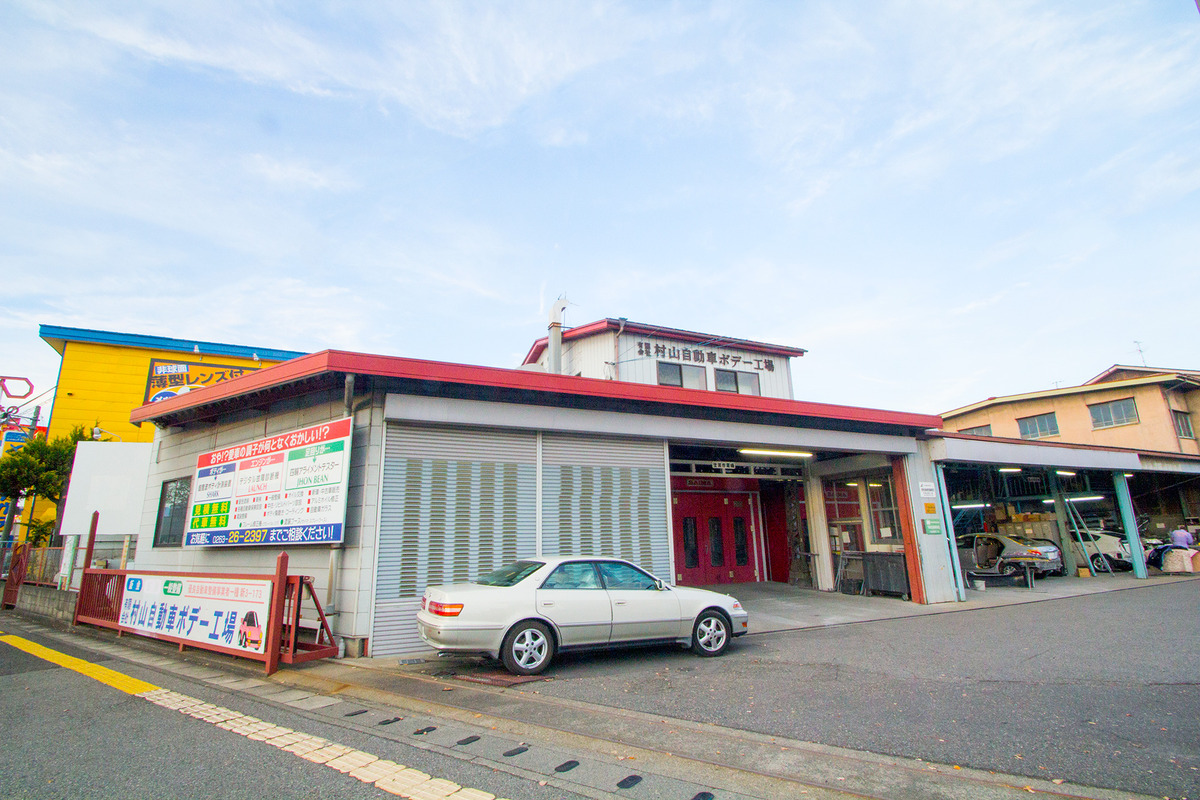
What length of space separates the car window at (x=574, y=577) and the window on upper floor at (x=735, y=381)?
462 inches

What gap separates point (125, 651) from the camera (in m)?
9.03

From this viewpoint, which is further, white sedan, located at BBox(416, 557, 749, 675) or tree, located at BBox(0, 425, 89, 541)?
tree, located at BBox(0, 425, 89, 541)

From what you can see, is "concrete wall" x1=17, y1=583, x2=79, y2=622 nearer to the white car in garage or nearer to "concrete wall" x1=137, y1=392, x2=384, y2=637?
"concrete wall" x1=137, y1=392, x2=384, y2=637

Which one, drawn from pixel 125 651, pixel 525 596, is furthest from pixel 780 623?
pixel 125 651

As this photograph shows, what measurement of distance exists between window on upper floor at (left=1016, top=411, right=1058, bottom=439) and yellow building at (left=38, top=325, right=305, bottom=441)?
113 ft

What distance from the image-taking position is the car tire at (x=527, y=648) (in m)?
6.94

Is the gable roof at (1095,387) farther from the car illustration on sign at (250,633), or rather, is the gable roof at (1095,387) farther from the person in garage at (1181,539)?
the car illustration on sign at (250,633)

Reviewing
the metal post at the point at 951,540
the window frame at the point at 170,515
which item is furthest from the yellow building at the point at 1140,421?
the window frame at the point at 170,515

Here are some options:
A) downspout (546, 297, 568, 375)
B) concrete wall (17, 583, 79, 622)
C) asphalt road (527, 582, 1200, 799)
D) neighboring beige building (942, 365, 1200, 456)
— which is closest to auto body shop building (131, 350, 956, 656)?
concrete wall (17, 583, 79, 622)

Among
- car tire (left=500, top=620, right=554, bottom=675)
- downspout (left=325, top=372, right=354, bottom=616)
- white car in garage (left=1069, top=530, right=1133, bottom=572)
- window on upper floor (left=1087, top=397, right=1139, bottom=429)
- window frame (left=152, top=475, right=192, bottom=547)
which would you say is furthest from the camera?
window on upper floor (left=1087, top=397, right=1139, bottom=429)

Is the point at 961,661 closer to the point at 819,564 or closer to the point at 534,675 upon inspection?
the point at 534,675

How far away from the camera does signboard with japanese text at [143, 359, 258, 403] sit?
24344 mm

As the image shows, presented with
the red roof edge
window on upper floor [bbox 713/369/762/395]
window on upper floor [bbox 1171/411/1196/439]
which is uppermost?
window on upper floor [bbox 713/369/762/395]

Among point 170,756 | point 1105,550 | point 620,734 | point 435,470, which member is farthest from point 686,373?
point 1105,550
